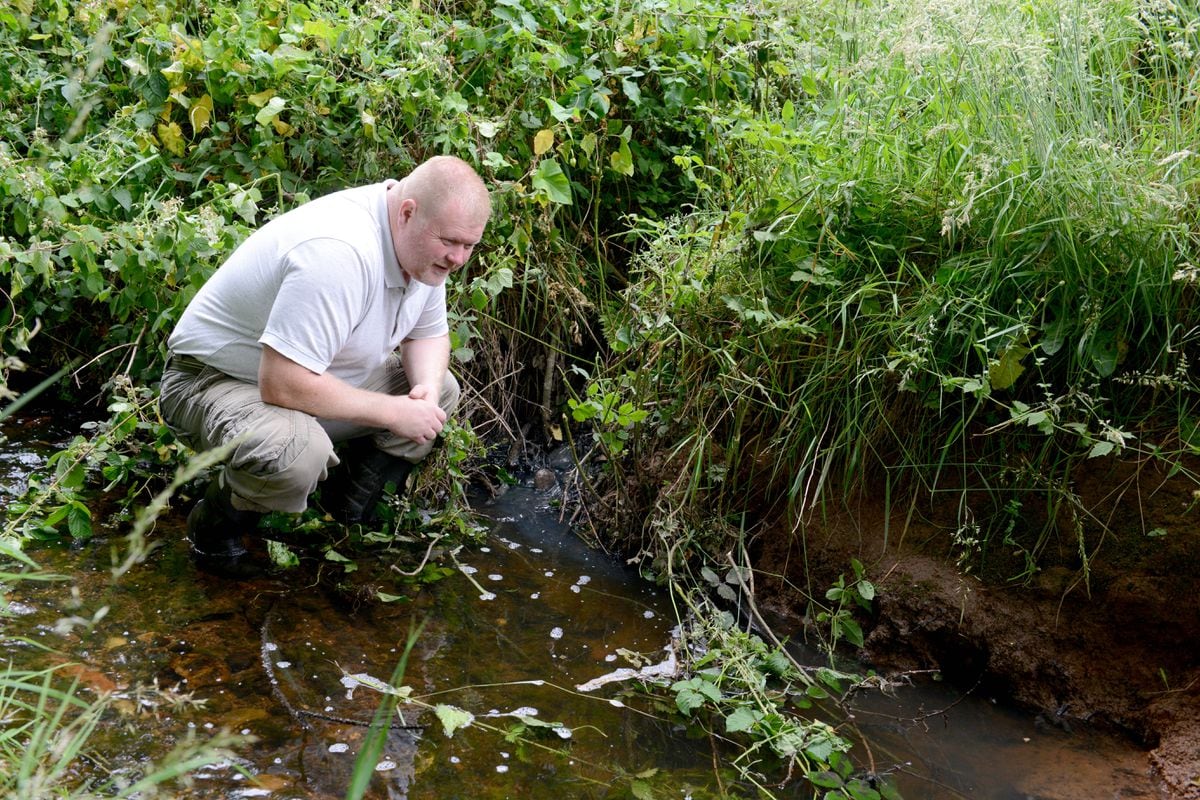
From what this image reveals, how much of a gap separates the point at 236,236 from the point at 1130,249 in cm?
304

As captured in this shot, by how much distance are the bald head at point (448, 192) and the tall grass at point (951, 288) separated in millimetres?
891

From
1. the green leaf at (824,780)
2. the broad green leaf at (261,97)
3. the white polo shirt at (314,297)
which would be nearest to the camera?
the green leaf at (824,780)

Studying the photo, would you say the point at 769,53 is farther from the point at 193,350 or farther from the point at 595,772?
the point at 595,772

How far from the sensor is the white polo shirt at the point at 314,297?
3141 mm

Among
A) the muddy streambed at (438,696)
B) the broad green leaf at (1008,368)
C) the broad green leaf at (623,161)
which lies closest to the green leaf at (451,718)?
the muddy streambed at (438,696)

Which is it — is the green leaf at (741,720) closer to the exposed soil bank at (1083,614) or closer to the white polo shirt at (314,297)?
the exposed soil bank at (1083,614)

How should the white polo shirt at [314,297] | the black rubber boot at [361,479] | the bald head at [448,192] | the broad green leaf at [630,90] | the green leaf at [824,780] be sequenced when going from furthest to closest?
the broad green leaf at [630,90] → the black rubber boot at [361,479] → the bald head at [448,192] → the white polo shirt at [314,297] → the green leaf at [824,780]

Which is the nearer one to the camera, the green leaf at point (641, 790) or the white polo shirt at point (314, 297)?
the green leaf at point (641, 790)

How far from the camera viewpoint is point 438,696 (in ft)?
10.1

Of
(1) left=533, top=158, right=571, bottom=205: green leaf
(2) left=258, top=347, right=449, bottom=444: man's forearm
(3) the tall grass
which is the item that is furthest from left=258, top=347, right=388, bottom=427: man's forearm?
(1) left=533, top=158, right=571, bottom=205: green leaf

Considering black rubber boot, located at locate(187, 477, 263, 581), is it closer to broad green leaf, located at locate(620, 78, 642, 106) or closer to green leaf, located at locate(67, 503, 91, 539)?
green leaf, located at locate(67, 503, 91, 539)

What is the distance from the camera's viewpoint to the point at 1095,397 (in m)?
3.30

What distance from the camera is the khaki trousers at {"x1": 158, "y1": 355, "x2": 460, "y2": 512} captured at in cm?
329

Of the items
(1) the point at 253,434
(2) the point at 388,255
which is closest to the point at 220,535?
(1) the point at 253,434
